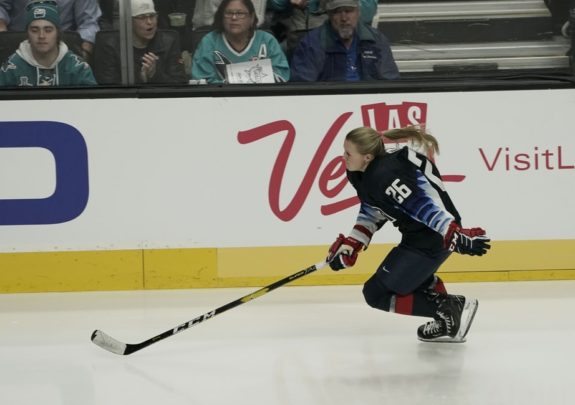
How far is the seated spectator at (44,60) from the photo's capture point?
19.0ft

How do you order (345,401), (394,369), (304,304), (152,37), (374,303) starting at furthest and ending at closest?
(152,37) < (304,304) < (374,303) < (394,369) < (345,401)

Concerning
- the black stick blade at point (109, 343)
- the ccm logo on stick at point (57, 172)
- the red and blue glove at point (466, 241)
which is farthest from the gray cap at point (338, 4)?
the black stick blade at point (109, 343)

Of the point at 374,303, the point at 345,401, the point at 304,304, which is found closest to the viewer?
the point at 345,401

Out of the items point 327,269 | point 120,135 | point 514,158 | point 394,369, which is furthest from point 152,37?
point 394,369

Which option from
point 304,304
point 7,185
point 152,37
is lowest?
point 304,304

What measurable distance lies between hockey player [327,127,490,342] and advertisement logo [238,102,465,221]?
1.18m

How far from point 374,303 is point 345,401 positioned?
941 millimetres

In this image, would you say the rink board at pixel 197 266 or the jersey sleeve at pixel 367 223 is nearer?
the jersey sleeve at pixel 367 223

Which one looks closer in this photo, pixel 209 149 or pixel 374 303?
pixel 374 303

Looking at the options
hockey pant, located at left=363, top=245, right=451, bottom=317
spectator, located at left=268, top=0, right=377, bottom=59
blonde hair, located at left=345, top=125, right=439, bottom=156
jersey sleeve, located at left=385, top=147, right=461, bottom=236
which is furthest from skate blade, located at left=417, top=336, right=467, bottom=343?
spectator, located at left=268, top=0, right=377, bottom=59

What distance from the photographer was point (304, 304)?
5.46 m

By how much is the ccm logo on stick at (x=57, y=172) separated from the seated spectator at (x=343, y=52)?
1152mm

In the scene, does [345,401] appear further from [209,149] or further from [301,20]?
[301,20]

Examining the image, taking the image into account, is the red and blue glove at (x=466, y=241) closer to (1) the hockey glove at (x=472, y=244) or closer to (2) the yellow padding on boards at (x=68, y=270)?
(1) the hockey glove at (x=472, y=244)
